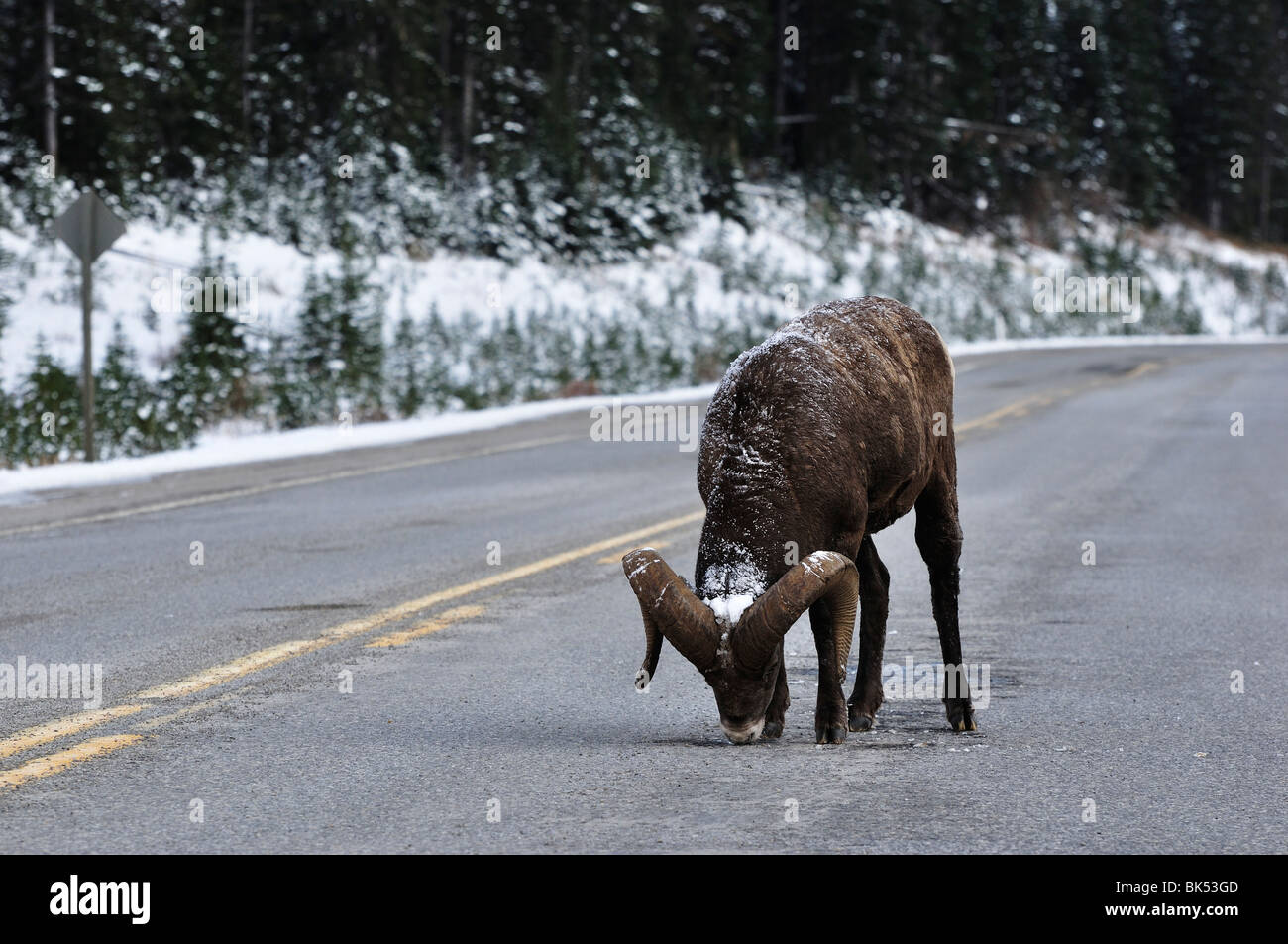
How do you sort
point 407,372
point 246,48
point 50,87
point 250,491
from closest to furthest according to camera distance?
point 250,491 → point 407,372 → point 50,87 → point 246,48

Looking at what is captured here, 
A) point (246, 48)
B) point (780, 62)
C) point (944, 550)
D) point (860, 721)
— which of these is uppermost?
point (780, 62)

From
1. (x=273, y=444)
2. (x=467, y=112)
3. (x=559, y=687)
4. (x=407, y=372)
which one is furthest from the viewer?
(x=467, y=112)

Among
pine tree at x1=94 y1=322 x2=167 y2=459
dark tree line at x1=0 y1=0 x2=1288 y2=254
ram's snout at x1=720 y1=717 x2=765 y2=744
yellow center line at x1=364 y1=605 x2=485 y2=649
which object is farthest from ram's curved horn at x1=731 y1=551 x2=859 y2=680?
dark tree line at x1=0 y1=0 x2=1288 y2=254

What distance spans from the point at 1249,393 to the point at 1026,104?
50.6 m

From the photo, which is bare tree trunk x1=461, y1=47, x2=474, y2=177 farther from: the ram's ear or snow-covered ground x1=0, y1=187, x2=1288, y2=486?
the ram's ear

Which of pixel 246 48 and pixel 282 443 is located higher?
pixel 246 48

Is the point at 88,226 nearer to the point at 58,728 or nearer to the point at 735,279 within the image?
the point at 58,728

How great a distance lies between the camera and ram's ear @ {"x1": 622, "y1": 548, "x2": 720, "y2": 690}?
16.8 feet

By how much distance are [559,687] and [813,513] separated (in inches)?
73.5

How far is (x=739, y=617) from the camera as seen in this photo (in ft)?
16.9

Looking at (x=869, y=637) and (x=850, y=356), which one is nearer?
(x=850, y=356)

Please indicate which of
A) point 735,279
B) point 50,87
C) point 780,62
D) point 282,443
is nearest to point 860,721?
point 282,443

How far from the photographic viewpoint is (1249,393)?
94.5 ft

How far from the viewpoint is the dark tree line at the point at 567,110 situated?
120 feet
